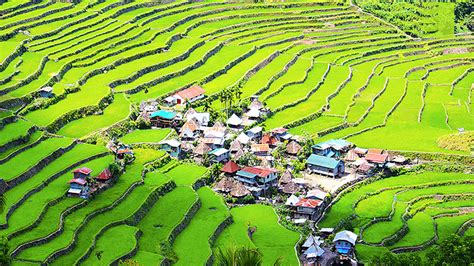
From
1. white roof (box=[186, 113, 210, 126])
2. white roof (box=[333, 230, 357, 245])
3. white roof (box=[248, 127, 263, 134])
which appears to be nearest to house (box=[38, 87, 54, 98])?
white roof (box=[186, 113, 210, 126])

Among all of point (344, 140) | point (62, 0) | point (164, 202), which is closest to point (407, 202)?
point (344, 140)

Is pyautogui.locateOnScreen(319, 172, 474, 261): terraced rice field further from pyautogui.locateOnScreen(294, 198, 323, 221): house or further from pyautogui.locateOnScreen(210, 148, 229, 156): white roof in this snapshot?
pyautogui.locateOnScreen(210, 148, 229, 156): white roof

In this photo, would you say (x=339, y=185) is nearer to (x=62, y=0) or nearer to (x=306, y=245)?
(x=306, y=245)

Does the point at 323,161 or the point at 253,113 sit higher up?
the point at 253,113

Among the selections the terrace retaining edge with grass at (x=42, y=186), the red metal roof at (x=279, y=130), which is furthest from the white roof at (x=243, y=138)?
the terrace retaining edge with grass at (x=42, y=186)

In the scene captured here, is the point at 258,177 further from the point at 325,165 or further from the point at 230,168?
the point at 325,165

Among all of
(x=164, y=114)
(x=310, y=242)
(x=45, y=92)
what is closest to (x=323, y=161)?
(x=164, y=114)

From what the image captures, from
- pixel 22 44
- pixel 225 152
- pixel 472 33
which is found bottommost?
pixel 472 33

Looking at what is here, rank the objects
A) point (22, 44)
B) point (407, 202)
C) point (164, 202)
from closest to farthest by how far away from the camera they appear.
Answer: point (164, 202), point (407, 202), point (22, 44)

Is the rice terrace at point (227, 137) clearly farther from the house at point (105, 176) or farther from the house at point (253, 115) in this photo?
the house at point (253, 115)
